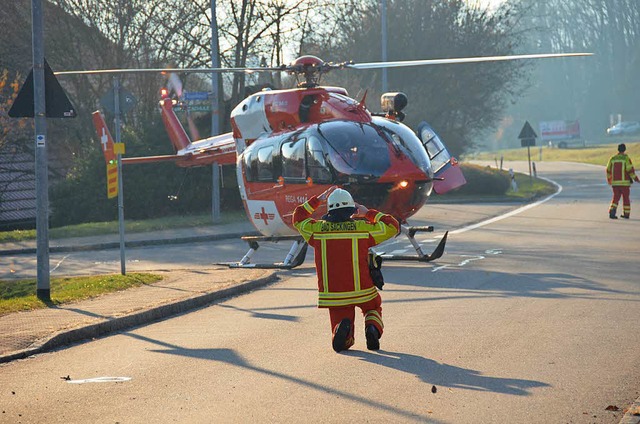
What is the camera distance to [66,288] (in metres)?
16.8

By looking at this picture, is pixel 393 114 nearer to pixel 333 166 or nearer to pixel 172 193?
pixel 333 166

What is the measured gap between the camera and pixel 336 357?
10000mm

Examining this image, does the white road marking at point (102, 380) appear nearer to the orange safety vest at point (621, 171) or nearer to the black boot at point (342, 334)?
the black boot at point (342, 334)

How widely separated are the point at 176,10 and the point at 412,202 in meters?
20.9

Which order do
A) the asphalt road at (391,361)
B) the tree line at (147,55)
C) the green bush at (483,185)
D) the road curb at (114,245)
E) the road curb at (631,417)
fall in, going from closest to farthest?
the road curb at (631,417) < the asphalt road at (391,361) < the road curb at (114,245) < the tree line at (147,55) < the green bush at (483,185)

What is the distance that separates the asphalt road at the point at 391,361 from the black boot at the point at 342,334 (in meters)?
0.09

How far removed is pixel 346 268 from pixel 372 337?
0.67 meters

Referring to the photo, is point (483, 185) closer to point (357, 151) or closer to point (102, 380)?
point (357, 151)

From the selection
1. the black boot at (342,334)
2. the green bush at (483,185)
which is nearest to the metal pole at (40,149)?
the black boot at (342,334)

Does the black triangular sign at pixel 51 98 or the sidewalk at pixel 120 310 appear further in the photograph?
the black triangular sign at pixel 51 98

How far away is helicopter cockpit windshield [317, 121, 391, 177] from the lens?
57.1 ft

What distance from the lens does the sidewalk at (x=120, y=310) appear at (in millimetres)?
11461

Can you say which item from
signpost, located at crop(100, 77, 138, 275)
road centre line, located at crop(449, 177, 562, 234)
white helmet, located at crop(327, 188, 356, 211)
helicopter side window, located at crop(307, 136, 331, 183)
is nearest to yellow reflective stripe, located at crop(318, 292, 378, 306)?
white helmet, located at crop(327, 188, 356, 211)

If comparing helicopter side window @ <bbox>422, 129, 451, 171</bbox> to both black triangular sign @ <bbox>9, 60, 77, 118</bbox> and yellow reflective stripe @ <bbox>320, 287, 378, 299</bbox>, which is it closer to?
black triangular sign @ <bbox>9, 60, 77, 118</bbox>
